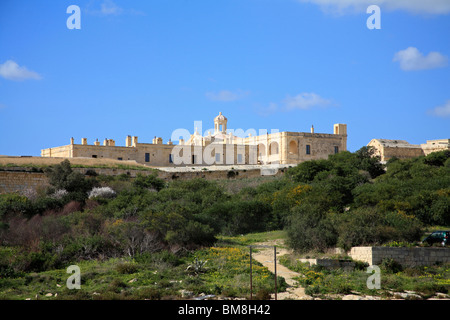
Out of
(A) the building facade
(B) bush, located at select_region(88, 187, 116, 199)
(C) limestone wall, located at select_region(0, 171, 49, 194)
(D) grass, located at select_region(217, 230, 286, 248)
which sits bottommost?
(D) grass, located at select_region(217, 230, 286, 248)

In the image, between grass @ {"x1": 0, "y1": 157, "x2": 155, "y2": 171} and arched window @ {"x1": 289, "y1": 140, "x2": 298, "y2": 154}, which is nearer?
grass @ {"x1": 0, "y1": 157, "x2": 155, "y2": 171}

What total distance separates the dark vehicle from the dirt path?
553 centimetres

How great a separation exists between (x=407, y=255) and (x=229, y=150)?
35.2 meters

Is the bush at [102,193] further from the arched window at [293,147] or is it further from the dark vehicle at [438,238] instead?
the arched window at [293,147]

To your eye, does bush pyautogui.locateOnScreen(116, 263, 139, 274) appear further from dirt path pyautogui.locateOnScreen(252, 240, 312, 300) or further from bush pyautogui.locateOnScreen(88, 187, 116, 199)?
bush pyautogui.locateOnScreen(88, 187, 116, 199)

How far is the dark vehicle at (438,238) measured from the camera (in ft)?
76.4

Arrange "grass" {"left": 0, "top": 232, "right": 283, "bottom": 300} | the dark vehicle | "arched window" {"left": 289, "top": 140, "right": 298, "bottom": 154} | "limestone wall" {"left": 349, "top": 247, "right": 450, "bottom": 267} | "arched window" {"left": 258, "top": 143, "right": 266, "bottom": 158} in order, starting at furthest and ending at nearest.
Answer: "arched window" {"left": 258, "top": 143, "right": 266, "bottom": 158}, "arched window" {"left": 289, "top": 140, "right": 298, "bottom": 154}, the dark vehicle, "limestone wall" {"left": 349, "top": 247, "right": 450, "bottom": 267}, "grass" {"left": 0, "top": 232, "right": 283, "bottom": 300}

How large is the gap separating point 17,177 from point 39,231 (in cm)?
1342

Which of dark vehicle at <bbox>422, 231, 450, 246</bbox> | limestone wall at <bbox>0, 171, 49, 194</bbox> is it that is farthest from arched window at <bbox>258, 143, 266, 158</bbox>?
dark vehicle at <bbox>422, 231, 450, 246</bbox>

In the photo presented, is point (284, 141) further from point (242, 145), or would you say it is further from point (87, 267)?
point (87, 267)

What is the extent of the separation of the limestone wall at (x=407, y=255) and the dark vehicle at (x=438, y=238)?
112 cm

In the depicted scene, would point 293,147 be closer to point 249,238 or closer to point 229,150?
point 229,150

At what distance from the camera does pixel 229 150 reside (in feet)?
184

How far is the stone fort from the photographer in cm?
5309
